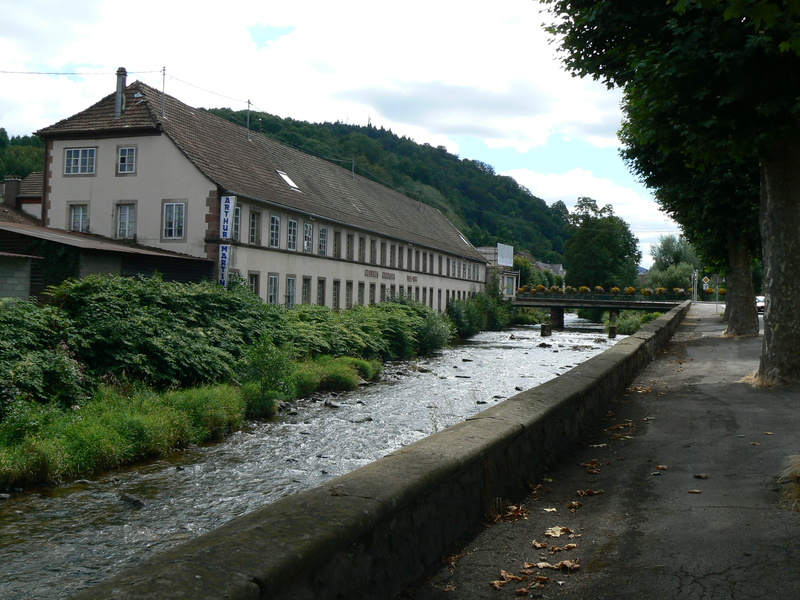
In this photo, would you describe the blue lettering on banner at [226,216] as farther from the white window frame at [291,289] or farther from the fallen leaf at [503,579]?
the fallen leaf at [503,579]

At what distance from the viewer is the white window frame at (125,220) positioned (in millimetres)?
31938

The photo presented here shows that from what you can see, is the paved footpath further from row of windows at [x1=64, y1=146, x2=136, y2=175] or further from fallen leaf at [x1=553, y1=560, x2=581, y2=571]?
row of windows at [x1=64, y1=146, x2=136, y2=175]

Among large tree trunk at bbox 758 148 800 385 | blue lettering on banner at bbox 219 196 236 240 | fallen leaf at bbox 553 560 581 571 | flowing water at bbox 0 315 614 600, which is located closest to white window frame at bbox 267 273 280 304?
blue lettering on banner at bbox 219 196 236 240

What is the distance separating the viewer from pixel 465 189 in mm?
138250

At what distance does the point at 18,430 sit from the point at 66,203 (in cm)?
2296

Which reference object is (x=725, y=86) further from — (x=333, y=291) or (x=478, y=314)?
(x=478, y=314)

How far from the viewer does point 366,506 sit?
12.3 ft

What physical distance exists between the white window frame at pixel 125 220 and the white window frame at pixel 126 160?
4.32ft

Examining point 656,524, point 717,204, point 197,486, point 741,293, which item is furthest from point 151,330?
point 741,293

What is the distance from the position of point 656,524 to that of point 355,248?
38.3m

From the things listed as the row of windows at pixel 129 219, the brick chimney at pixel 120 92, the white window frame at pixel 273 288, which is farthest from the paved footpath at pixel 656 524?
the brick chimney at pixel 120 92

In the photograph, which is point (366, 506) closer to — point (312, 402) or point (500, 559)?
point (500, 559)

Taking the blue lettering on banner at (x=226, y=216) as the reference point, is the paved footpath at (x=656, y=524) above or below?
below

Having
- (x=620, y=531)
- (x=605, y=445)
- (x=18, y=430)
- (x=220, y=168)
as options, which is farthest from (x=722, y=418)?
(x=220, y=168)
